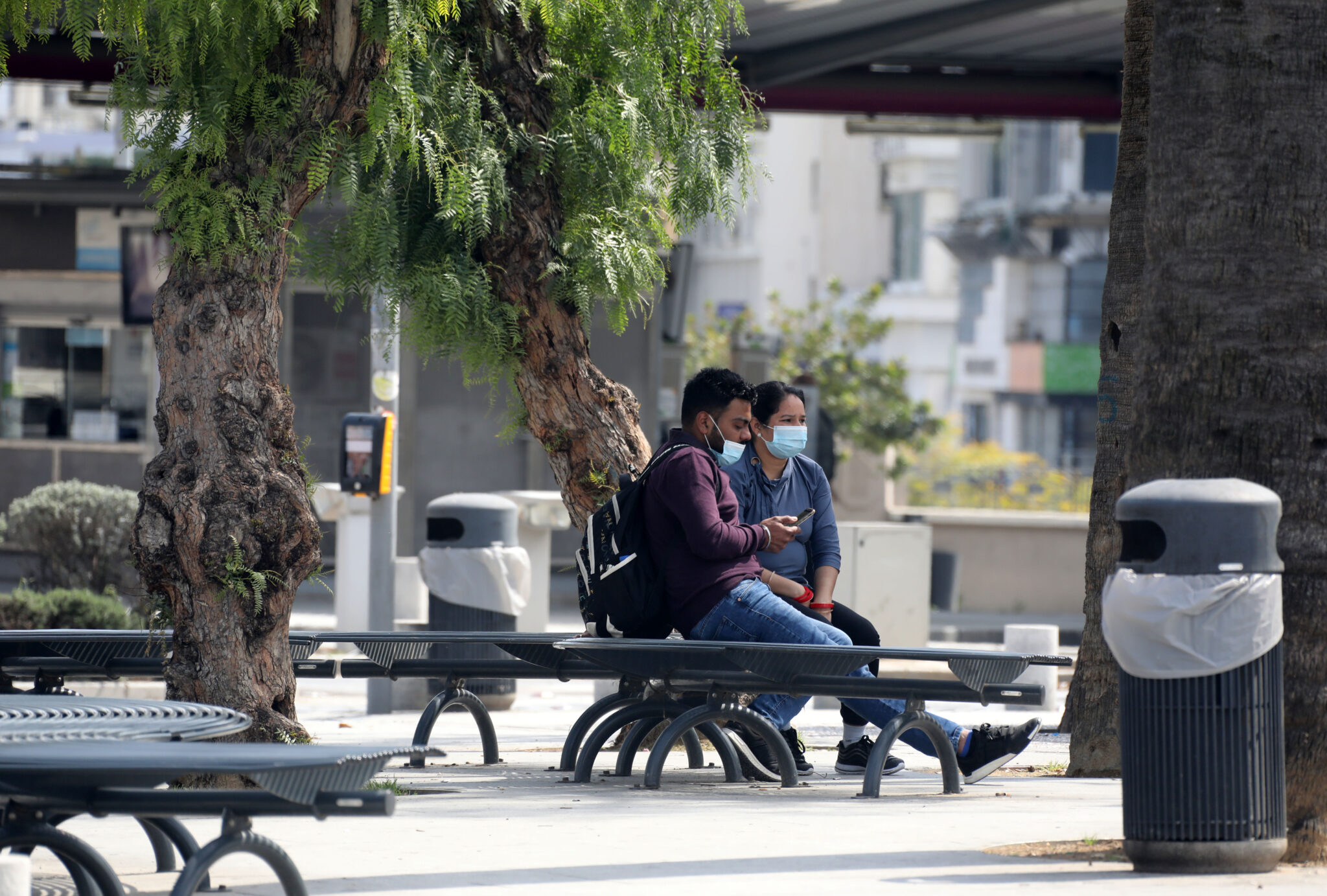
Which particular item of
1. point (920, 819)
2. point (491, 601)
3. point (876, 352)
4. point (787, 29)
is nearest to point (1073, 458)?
point (876, 352)

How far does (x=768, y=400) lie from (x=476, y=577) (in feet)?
10.2

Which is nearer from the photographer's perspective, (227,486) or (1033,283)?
(227,486)

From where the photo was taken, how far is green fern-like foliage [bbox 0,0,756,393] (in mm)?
6309

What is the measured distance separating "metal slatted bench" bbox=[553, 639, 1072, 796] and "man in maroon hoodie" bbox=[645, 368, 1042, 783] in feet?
0.49

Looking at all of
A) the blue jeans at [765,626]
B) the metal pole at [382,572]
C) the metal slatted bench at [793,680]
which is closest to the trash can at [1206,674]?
the metal slatted bench at [793,680]

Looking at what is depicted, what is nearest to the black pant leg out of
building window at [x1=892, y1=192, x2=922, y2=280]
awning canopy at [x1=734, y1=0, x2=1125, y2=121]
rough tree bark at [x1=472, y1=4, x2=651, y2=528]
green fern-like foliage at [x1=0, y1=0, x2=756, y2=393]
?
rough tree bark at [x1=472, y1=4, x2=651, y2=528]

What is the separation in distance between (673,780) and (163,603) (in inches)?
80.6

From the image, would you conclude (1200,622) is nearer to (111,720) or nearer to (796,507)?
(111,720)

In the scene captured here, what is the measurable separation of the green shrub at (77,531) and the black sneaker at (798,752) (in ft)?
25.8

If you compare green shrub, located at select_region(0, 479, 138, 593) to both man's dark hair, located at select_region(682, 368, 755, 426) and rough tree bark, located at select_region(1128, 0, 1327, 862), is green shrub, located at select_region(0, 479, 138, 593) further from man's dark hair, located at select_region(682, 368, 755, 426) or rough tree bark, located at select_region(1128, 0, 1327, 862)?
rough tree bark, located at select_region(1128, 0, 1327, 862)

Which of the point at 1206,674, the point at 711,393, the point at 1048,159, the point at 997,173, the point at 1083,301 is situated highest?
the point at 1048,159

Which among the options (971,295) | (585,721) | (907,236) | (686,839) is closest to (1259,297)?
(686,839)

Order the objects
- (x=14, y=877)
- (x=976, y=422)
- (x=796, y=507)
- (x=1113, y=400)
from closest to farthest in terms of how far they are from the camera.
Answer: (x=14, y=877) → (x=796, y=507) → (x=1113, y=400) → (x=976, y=422)

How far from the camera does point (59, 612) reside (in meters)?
12.1
